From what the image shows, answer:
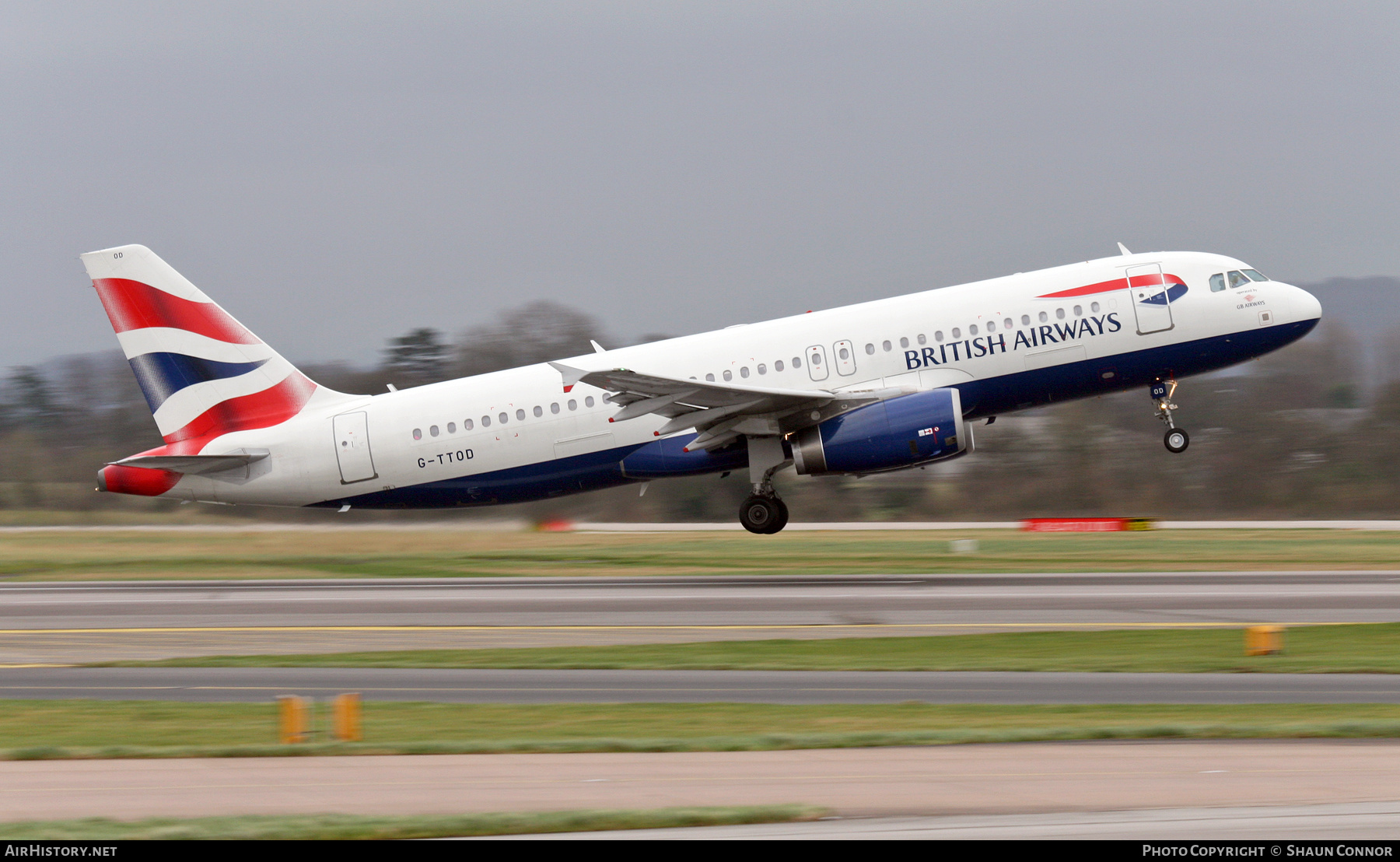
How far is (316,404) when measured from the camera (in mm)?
29453

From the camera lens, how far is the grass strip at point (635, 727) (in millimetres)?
11633

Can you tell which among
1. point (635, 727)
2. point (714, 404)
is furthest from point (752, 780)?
point (714, 404)

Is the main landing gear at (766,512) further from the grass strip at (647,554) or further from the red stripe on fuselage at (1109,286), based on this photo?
the red stripe on fuselage at (1109,286)

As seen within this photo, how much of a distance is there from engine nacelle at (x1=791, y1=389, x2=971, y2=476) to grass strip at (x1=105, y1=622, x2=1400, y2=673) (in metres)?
6.69

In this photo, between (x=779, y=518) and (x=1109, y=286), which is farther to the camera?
(x=779, y=518)

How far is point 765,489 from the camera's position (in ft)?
90.8

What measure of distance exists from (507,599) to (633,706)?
36.3 ft

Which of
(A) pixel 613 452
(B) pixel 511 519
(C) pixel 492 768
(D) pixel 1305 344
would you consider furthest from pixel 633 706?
(D) pixel 1305 344

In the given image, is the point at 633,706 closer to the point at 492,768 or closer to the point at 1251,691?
the point at 492,768

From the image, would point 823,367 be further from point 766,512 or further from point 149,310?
point 149,310

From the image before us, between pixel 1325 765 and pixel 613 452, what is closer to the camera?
pixel 1325 765

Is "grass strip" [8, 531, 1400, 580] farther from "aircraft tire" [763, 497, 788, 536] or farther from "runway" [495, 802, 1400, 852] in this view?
"runway" [495, 802, 1400, 852]

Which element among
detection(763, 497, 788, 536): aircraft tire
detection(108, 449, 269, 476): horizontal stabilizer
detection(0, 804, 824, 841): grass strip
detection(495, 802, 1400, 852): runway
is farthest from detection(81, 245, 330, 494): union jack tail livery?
detection(495, 802, 1400, 852): runway

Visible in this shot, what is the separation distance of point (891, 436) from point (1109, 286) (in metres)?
5.74
